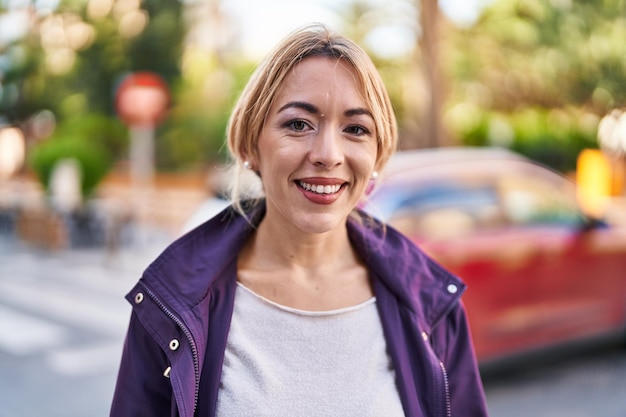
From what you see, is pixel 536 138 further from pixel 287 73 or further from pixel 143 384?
pixel 143 384

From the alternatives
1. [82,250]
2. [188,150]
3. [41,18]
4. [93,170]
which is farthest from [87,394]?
[41,18]

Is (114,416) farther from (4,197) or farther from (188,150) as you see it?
(188,150)

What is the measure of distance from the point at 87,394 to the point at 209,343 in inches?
183

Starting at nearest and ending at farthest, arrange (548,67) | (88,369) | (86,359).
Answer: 1. (88,369)
2. (86,359)
3. (548,67)

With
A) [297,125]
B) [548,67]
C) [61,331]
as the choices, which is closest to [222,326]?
[297,125]

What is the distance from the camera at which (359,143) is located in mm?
1884

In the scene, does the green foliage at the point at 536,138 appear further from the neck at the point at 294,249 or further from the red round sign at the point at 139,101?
the neck at the point at 294,249

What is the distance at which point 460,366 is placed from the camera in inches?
78.9

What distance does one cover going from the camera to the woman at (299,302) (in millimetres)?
1790

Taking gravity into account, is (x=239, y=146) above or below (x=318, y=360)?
above

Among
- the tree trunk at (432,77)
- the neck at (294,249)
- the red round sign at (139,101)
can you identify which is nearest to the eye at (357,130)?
the neck at (294,249)

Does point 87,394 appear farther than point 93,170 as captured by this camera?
No

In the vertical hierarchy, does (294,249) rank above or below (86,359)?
below

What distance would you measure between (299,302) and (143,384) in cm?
42
